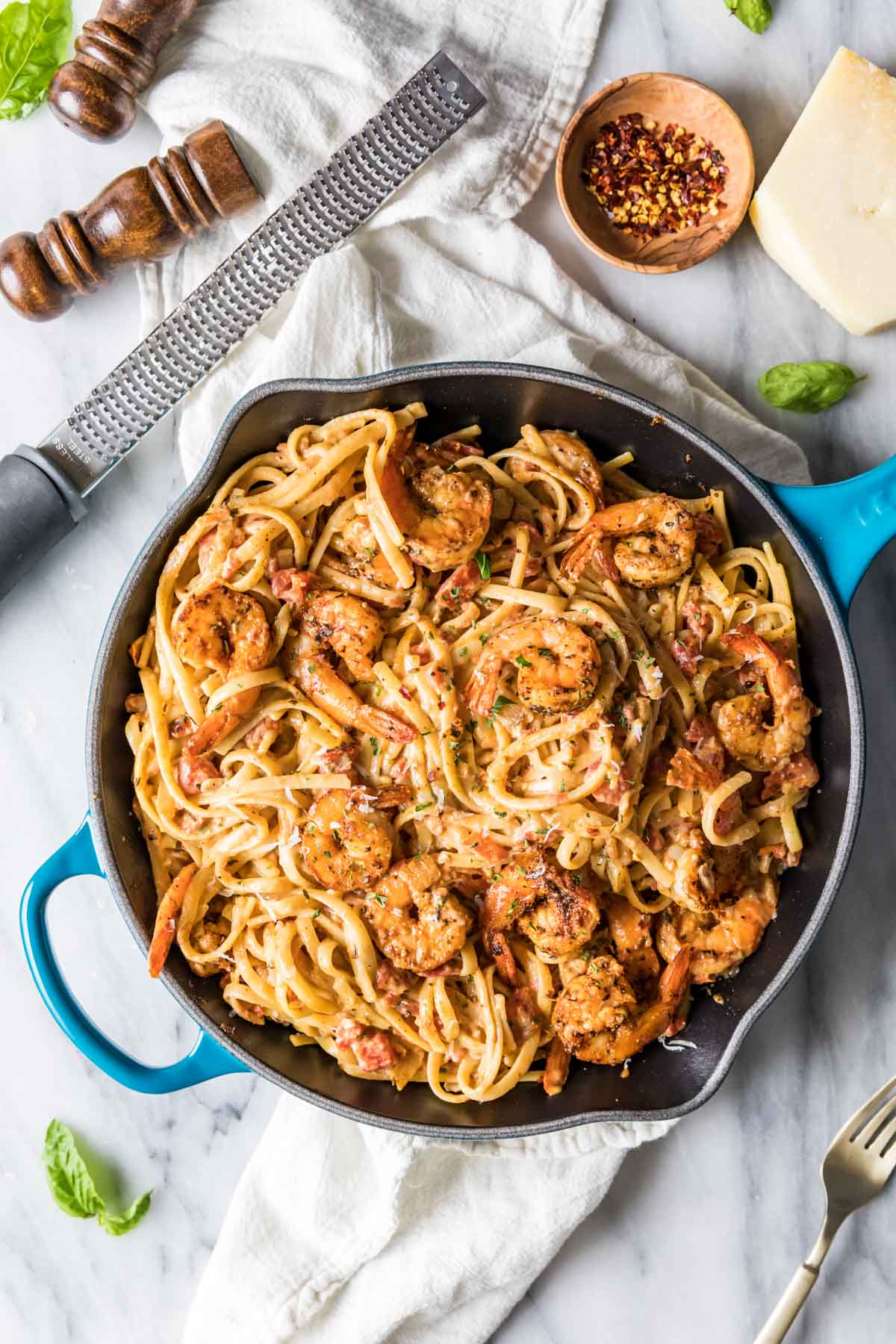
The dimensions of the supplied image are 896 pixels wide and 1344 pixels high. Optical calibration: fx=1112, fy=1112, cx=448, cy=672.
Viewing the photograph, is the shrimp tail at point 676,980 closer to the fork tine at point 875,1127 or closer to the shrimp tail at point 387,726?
the fork tine at point 875,1127

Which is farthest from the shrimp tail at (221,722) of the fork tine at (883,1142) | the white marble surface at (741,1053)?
the fork tine at (883,1142)

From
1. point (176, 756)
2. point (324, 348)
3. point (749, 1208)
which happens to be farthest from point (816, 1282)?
point (324, 348)

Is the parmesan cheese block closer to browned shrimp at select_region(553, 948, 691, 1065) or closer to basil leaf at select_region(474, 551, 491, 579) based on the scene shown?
basil leaf at select_region(474, 551, 491, 579)

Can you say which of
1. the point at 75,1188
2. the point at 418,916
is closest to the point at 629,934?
the point at 418,916

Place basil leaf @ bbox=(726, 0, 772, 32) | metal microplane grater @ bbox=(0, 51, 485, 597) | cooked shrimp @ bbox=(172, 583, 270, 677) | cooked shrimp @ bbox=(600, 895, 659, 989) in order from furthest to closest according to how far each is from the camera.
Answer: basil leaf @ bbox=(726, 0, 772, 32) < metal microplane grater @ bbox=(0, 51, 485, 597) < cooked shrimp @ bbox=(600, 895, 659, 989) < cooked shrimp @ bbox=(172, 583, 270, 677)

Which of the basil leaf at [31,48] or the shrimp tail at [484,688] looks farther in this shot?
the basil leaf at [31,48]

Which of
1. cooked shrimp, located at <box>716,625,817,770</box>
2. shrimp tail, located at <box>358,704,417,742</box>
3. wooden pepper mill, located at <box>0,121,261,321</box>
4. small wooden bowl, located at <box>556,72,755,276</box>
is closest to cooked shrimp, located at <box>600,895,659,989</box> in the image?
cooked shrimp, located at <box>716,625,817,770</box>

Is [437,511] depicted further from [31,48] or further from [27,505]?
[31,48]
